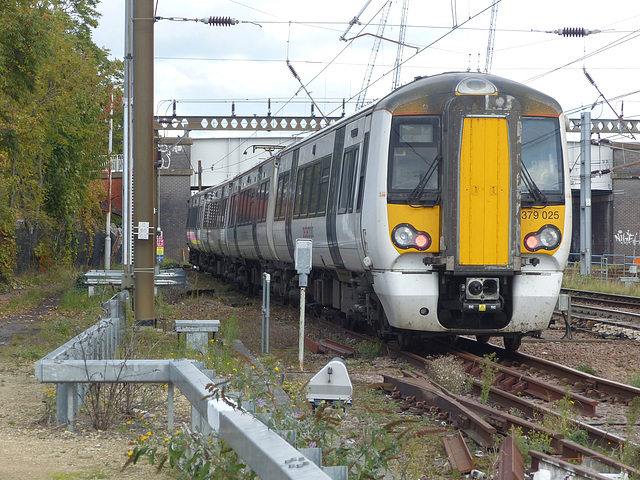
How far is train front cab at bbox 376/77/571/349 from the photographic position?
10406mm

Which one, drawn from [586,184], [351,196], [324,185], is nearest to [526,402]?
[351,196]

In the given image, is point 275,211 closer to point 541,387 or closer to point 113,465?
point 541,387

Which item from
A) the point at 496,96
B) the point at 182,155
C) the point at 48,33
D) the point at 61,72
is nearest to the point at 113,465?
the point at 496,96

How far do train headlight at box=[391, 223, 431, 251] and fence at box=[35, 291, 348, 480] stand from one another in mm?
3480

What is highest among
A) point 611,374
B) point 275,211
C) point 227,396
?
point 275,211

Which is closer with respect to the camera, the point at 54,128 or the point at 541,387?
the point at 541,387

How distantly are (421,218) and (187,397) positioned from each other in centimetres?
576

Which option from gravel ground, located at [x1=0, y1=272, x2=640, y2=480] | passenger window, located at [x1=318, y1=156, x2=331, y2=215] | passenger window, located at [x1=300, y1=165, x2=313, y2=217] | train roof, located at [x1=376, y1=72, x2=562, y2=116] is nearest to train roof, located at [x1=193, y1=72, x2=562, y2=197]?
train roof, located at [x1=376, y1=72, x2=562, y2=116]

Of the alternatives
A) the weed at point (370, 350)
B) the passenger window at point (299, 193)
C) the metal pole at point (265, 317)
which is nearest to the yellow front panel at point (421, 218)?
the weed at point (370, 350)

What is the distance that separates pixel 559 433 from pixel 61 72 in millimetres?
21927

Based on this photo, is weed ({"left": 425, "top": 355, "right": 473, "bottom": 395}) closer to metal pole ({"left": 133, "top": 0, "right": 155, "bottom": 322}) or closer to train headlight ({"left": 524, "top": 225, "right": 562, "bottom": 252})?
train headlight ({"left": 524, "top": 225, "right": 562, "bottom": 252})

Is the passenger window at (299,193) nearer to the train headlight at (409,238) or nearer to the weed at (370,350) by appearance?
the weed at (370,350)

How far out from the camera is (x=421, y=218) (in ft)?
34.7

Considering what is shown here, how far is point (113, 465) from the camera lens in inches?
216
